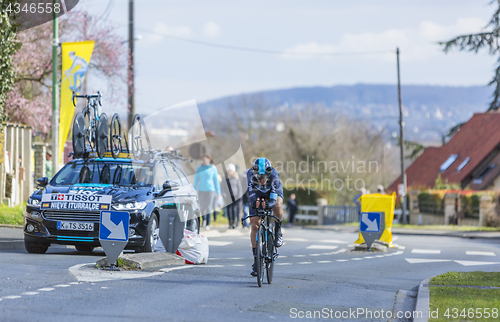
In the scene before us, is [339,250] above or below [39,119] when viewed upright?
below

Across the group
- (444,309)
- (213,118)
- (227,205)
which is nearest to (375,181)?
(213,118)

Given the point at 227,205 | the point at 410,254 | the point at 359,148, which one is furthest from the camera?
the point at 359,148

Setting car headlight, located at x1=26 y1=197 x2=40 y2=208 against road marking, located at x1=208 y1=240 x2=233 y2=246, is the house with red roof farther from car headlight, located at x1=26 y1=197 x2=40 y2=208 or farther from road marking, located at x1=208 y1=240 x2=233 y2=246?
car headlight, located at x1=26 y1=197 x2=40 y2=208

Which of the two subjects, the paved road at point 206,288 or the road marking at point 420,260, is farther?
the road marking at point 420,260

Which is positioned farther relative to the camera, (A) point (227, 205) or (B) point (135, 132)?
(A) point (227, 205)

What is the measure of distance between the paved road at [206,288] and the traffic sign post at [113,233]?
0.45 m

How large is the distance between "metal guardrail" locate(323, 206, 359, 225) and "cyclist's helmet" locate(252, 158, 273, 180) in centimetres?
3125

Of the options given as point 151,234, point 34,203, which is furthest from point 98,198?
point 34,203

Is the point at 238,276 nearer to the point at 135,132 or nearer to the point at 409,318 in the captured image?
the point at 409,318

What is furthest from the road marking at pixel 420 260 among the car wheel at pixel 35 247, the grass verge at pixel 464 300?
the car wheel at pixel 35 247

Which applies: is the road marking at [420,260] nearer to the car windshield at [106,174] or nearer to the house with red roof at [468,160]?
the car windshield at [106,174]

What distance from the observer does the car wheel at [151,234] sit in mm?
12219

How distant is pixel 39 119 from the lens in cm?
2756

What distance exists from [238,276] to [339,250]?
6.93 m
